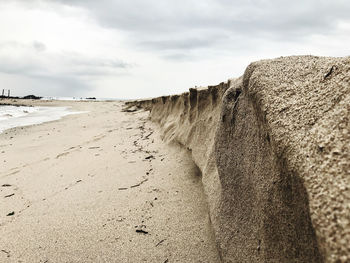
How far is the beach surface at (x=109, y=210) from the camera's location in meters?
1.62

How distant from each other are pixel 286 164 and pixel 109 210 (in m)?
1.58

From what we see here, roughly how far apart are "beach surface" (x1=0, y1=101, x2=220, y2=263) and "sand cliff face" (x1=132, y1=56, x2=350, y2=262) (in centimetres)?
39

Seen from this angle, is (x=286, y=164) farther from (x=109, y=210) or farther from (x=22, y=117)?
(x=22, y=117)

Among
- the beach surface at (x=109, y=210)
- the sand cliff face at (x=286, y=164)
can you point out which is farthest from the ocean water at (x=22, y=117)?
the sand cliff face at (x=286, y=164)

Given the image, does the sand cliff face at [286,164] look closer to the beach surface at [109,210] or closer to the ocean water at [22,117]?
the beach surface at [109,210]

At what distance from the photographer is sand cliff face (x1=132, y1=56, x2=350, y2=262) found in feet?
2.17

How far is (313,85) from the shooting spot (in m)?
1.01

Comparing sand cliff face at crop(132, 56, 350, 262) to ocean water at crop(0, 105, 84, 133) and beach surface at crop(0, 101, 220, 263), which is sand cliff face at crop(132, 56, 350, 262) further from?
ocean water at crop(0, 105, 84, 133)

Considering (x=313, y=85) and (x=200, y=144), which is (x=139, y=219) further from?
(x=313, y=85)

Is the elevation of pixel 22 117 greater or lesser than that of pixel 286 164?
lesser

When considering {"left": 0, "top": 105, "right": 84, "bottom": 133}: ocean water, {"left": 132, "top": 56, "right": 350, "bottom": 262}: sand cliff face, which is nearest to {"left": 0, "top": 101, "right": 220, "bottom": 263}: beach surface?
{"left": 132, "top": 56, "right": 350, "bottom": 262}: sand cliff face

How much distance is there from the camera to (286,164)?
0.84 metres

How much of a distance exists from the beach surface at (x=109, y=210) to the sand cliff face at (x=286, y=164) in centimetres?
39

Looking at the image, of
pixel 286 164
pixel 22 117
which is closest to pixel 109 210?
pixel 286 164
